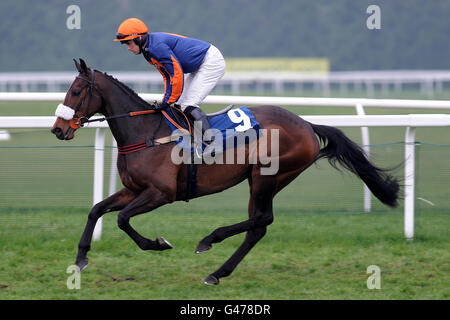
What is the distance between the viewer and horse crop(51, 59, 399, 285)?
159 inches

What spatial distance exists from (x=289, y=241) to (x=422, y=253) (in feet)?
3.18

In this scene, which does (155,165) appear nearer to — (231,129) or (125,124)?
(125,124)

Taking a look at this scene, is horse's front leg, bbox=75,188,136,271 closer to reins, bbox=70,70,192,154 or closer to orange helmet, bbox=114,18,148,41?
reins, bbox=70,70,192,154

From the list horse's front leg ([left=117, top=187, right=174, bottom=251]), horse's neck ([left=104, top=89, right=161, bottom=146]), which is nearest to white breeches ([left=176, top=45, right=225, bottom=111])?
horse's neck ([left=104, top=89, right=161, bottom=146])

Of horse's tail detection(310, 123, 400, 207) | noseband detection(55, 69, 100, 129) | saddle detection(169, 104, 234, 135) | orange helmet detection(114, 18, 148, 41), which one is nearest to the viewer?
noseband detection(55, 69, 100, 129)

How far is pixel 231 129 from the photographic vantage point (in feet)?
13.8

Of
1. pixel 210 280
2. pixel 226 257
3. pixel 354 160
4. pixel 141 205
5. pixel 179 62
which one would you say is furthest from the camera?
pixel 226 257

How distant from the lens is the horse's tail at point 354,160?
4.63 metres

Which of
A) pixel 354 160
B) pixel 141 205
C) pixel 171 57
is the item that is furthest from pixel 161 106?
pixel 354 160

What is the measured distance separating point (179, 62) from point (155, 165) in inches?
26.0

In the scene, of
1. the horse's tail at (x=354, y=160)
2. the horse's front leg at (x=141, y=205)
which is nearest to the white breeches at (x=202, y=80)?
the horse's front leg at (x=141, y=205)

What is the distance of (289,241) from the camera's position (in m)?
5.25

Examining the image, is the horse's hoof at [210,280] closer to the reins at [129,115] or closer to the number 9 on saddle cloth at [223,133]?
the number 9 on saddle cloth at [223,133]
